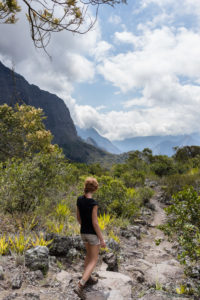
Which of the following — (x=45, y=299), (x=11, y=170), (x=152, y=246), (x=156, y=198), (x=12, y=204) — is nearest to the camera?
(x=45, y=299)

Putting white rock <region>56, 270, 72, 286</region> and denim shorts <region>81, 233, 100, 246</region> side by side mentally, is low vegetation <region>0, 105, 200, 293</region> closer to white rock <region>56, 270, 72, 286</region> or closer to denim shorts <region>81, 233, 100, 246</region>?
white rock <region>56, 270, 72, 286</region>

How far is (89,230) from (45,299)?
1.10 meters

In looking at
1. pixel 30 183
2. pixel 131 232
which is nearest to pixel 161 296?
pixel 131 232

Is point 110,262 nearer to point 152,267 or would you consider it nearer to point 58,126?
point 152,267

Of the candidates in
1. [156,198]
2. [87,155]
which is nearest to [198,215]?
[156,198]

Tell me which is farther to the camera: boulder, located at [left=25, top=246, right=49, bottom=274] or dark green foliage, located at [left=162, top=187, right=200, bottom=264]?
boulder, located at [left=25, top=246, right=49, bottom=274]

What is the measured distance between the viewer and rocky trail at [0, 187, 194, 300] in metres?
2.97

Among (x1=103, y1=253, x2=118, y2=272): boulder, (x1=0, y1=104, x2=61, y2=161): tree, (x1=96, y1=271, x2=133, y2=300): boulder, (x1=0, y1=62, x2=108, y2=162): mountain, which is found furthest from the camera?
(x1=0, y1=62, x2=108, y2=162): mountain

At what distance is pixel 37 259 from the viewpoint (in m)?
3.51

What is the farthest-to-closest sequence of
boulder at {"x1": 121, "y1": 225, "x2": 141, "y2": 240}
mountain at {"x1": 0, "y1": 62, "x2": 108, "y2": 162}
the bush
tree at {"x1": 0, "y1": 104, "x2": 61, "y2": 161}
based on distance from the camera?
mountain at {"x1": 0, "y1": 62, "x2": 108, "y2": 162} → tree at {"x1": 0, "y1": 104, "x2": 61, "y2": 161} → boulder at {"x1": 121, "y1": 225, "x2": 141, "y2": 240} → the bush

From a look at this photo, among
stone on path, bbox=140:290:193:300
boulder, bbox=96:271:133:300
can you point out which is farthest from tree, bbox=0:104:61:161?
stone on path, bbox=140:290:193:300

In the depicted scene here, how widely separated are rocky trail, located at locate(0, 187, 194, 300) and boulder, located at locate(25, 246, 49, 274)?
89 mm

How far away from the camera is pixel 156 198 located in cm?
1359

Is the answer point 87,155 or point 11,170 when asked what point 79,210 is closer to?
point 11,170
